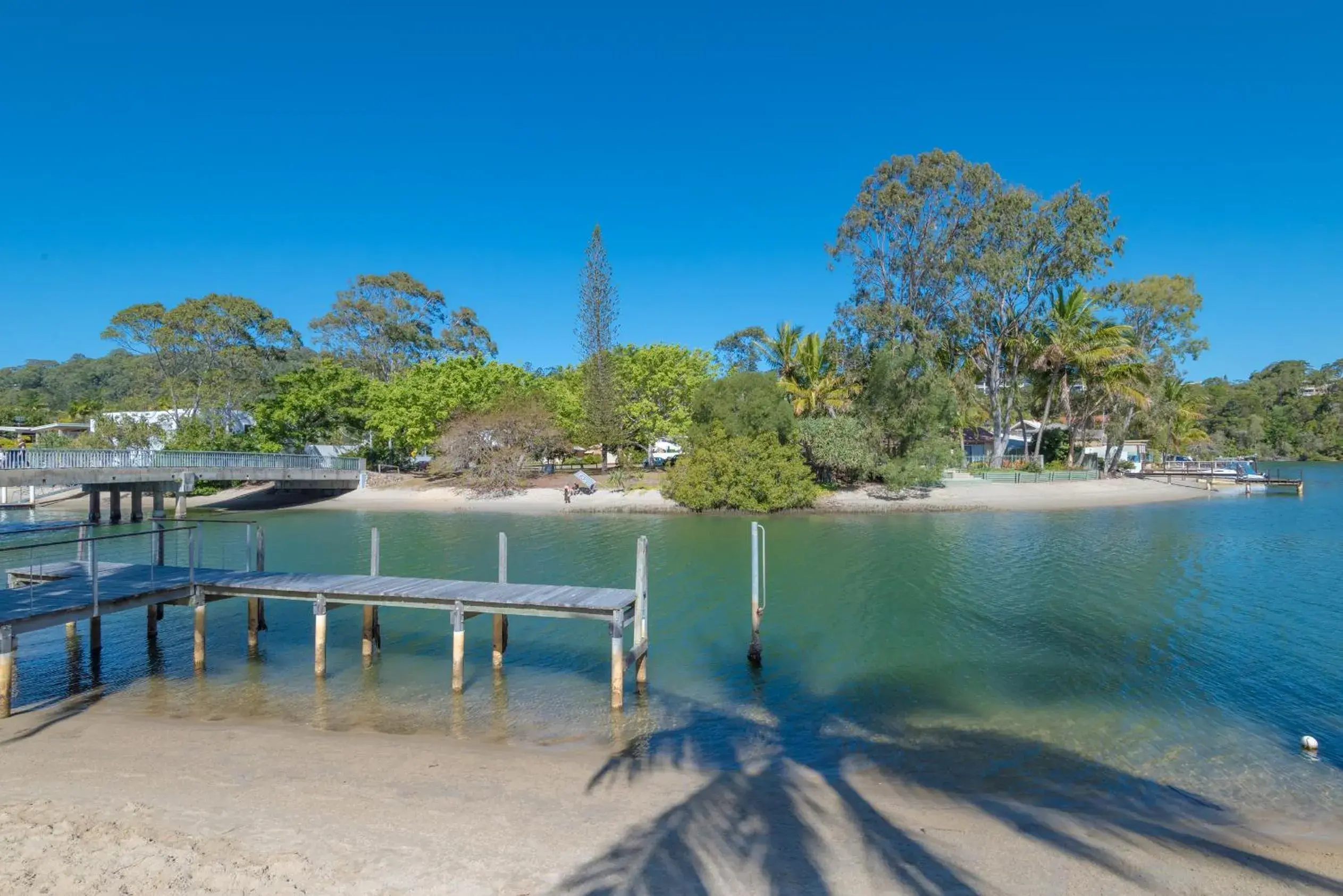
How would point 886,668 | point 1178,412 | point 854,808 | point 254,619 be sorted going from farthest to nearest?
point 1178,412 < point 254,619 < point 886,668 < point 854,808

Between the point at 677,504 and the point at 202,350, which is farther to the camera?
the point at 202,350

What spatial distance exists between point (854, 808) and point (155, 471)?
122 feet

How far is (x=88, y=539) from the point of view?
11.7 meters

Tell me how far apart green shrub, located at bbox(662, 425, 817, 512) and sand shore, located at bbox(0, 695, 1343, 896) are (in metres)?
30.2

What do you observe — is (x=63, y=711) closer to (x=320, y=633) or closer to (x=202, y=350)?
(x=320, y=633)

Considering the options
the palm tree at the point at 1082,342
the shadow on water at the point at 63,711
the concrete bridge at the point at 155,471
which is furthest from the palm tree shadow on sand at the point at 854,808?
the palm tree at the point at 1082,342

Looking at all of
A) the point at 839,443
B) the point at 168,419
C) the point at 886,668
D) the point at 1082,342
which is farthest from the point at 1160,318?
the point at 168,419

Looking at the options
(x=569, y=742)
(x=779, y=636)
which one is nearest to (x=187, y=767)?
(x=569, y=742)

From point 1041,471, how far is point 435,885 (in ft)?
173

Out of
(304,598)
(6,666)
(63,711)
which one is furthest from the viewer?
(304,598)

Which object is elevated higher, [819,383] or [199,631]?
[819,383]

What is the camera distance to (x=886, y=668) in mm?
13719

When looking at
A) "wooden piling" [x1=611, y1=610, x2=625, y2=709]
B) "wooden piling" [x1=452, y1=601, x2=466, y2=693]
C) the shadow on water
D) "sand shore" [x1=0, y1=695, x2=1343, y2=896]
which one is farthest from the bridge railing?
"wooden piling" [x1=611, y1=610, x2=625, y2=709]

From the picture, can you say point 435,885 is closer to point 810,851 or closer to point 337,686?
point 810,851
